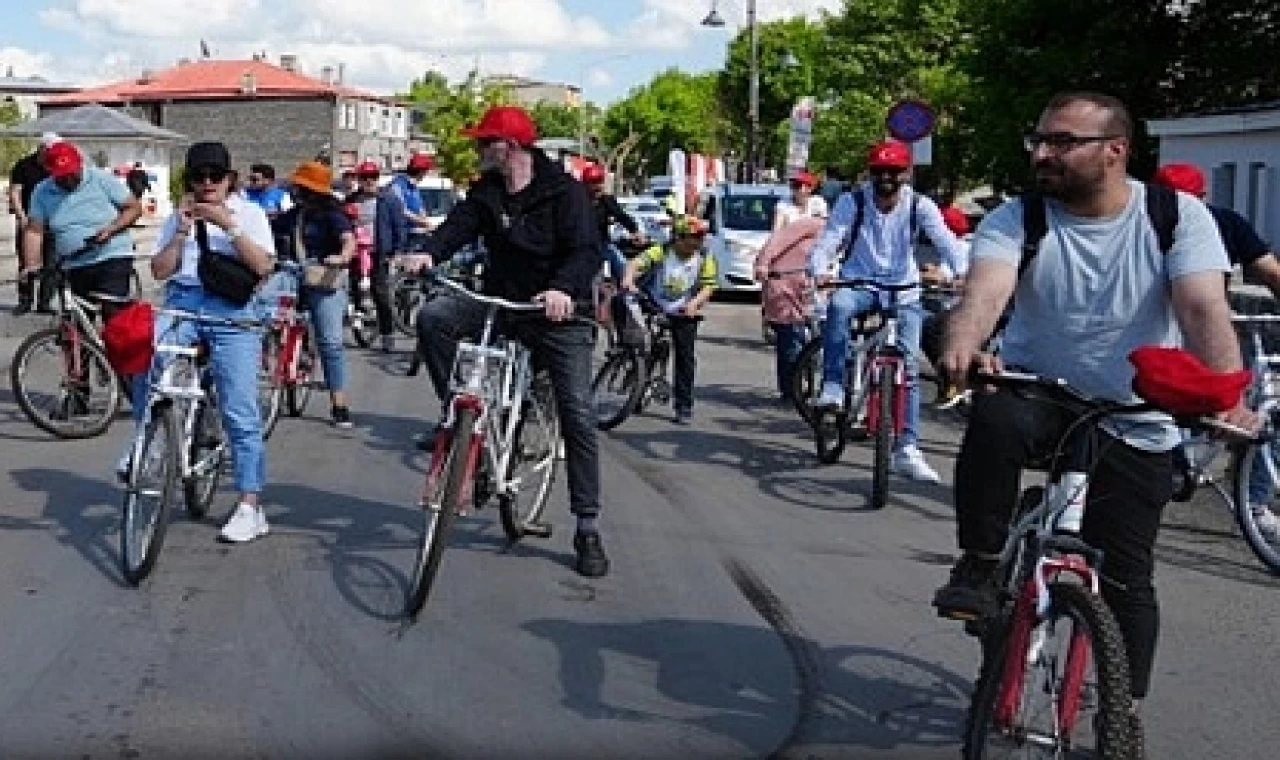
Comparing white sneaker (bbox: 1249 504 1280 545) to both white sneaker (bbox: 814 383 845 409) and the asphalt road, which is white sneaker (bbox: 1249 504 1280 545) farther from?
white sneaker (bbox: 814 383 845 409)

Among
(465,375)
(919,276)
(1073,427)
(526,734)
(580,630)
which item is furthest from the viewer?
(919,276)

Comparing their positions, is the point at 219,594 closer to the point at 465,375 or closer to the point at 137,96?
the point at 465,375

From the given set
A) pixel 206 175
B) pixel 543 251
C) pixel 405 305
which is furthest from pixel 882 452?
pixel 405 305

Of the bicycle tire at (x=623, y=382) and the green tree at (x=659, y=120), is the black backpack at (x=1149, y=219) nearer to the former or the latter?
the bicycle tire at (x=623, y=382)

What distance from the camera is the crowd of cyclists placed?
4691mm

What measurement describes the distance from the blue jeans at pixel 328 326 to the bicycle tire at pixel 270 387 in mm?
276

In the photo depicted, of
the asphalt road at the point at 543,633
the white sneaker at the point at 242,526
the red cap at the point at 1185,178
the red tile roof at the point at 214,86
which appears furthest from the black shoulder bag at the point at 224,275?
the red tile roof at the point at 214,86

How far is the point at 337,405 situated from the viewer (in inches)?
470

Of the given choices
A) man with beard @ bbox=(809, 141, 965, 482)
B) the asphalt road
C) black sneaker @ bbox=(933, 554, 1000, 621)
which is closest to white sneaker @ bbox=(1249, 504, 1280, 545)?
the asphalt road

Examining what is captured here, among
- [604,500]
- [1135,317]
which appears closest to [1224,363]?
[1135,317]

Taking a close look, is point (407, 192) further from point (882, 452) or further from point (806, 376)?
point (882, 452)

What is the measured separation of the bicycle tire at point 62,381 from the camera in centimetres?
1102

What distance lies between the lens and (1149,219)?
4.71 metres

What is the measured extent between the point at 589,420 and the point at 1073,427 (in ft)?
10.7
